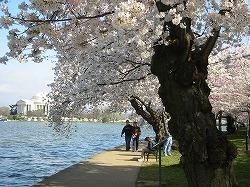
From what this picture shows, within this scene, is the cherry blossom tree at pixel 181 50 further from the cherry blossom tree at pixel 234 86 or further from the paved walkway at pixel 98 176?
the cherry blossom tree at pixel 234 86

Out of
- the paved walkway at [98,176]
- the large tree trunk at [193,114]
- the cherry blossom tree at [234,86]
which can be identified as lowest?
the paved walkway at [98,176]

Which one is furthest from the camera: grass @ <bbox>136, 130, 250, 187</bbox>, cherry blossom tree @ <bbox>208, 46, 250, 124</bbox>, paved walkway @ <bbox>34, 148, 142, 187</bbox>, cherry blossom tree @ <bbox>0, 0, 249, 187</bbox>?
cherry blossom tree @ <bbox>208, 46, 250, 124</bbox>

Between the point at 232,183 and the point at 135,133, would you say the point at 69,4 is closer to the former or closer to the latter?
the point at 232,183

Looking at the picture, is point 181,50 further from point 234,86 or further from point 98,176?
point 234,86

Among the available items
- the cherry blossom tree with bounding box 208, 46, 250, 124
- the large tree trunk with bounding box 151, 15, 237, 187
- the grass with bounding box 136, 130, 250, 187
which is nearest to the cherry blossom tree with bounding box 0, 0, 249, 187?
the large tree trunk with bounding box 151, 15, 237, 187

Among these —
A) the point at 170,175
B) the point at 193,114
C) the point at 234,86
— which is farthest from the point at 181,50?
the point at 234,86

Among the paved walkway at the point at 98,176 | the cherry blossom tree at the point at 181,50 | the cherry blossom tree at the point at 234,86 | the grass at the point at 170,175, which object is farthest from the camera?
the cherry blossom tree at the point at 234,86

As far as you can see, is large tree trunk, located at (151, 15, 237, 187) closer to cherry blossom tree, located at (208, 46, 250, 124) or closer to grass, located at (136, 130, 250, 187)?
grass, located at (136, 130, 250, 187)

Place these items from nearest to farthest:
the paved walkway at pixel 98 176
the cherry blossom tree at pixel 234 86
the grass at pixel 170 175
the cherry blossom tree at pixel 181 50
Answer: the cherry blossom tree at pixel 181 50, the grass at pixel 170 175, the paved walkway at pixel 98 176, the cherry blossom tree at pixel 234 86

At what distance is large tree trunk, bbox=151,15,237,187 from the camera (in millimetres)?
7797

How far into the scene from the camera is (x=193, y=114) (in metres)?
7.90

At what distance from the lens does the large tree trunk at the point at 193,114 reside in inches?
307

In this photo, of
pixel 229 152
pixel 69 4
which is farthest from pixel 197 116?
pixel 69 4

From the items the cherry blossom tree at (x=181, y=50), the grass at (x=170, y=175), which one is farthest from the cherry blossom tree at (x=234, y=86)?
the cherry blossom tree at (x=181, y=50)
